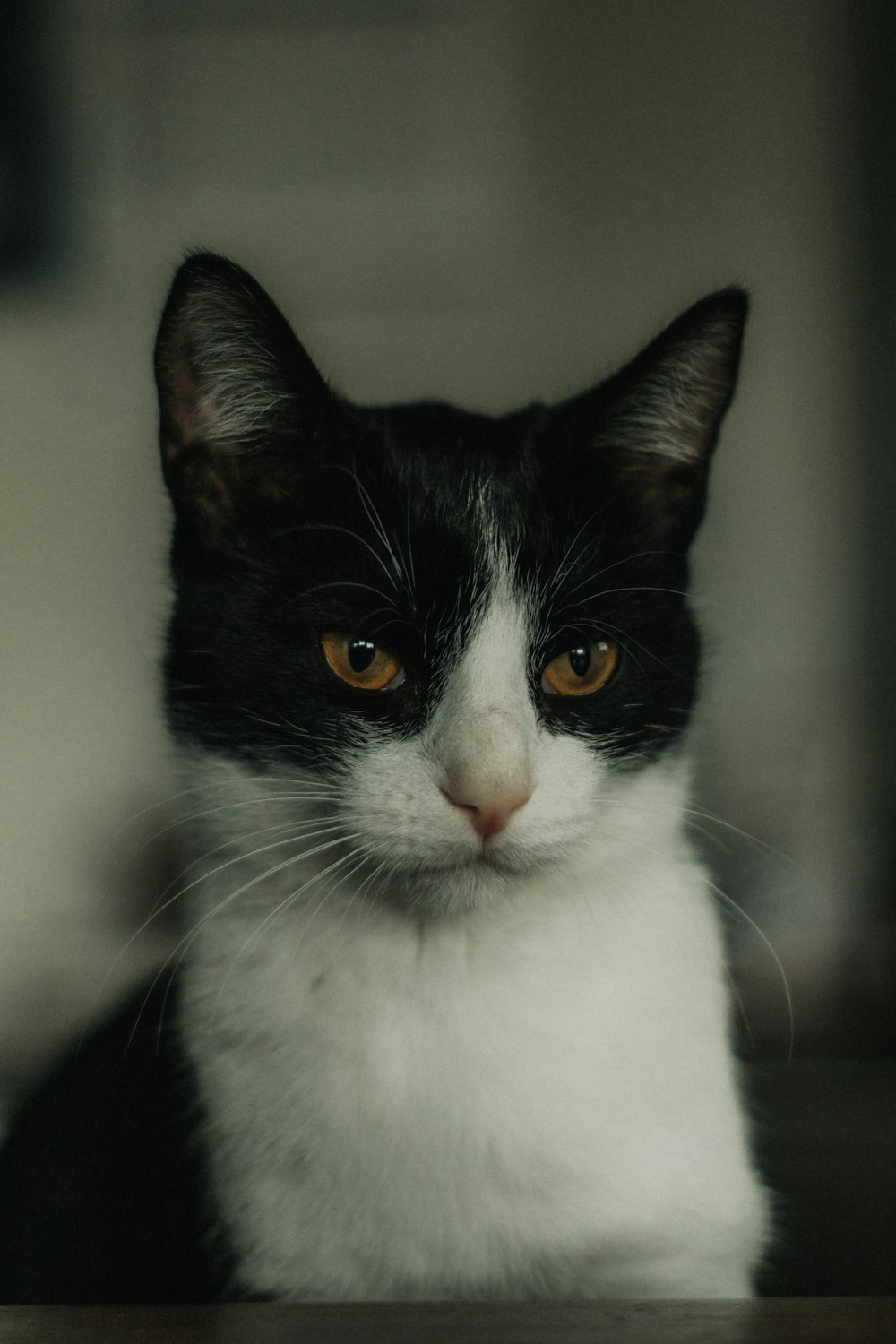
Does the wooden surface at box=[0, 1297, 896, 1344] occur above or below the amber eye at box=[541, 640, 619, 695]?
below

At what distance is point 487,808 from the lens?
665 millimetres

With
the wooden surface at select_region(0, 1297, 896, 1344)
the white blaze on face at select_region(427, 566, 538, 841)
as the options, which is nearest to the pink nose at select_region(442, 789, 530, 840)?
the white blaze on face at select_region(427, 566, 538, 841)

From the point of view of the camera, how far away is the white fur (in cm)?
76

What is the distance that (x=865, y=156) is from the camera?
0.84 m

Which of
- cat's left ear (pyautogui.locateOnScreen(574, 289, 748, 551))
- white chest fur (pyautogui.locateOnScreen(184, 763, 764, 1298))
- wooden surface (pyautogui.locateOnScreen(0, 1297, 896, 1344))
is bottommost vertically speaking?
wooden surface (pyautogui.locateOnScreen(0, 1297, 896, 1344))

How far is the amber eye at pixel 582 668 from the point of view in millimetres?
746

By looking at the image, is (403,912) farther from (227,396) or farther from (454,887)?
(227,396)

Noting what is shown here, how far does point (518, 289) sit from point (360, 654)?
31 cm

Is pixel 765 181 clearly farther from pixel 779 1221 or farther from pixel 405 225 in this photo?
pixel 779 1221

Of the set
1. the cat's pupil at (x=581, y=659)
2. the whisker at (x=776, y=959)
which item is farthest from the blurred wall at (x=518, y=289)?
the cat's pupil at (x=581, y=659)

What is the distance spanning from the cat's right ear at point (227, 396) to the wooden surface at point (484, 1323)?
532mm

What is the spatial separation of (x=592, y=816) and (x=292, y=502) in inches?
11.9

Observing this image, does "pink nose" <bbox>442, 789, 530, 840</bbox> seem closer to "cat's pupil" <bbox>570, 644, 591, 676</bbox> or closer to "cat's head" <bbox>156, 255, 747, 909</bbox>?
"cat's head" <bbox>156, 255, 747, 909</bbox>

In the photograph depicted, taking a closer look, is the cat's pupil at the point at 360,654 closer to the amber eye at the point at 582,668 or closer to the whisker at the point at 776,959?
the amber eye at the point at 582,668
